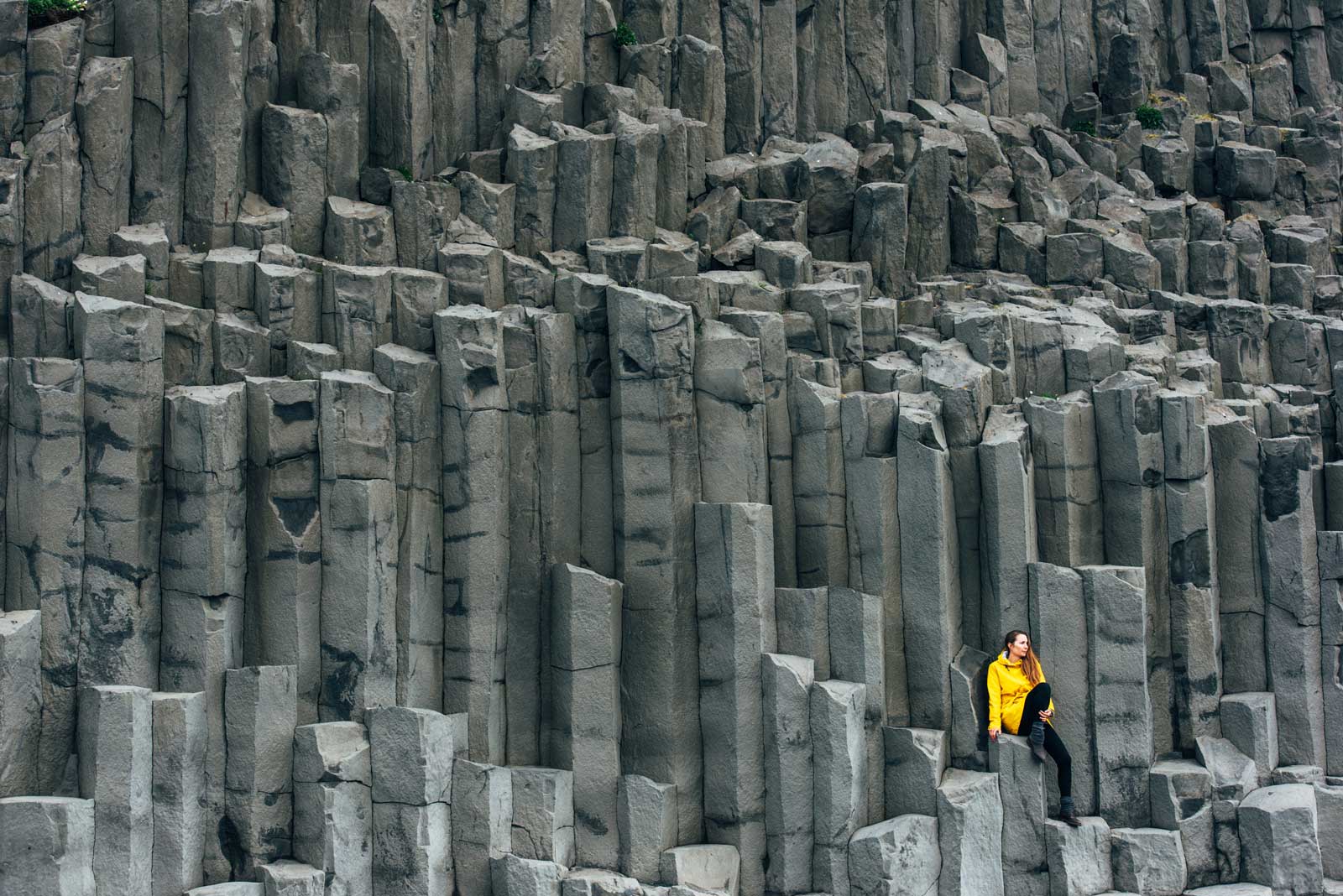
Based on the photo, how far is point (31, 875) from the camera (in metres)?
20.6

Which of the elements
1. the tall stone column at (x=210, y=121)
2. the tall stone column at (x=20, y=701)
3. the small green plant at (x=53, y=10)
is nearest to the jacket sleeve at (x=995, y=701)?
the tall stone column at (x=210, y=121)

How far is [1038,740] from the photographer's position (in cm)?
2342

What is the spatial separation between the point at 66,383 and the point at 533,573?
5906 mm

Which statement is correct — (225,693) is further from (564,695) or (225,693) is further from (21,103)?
(21,103)

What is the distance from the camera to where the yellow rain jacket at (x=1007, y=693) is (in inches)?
931

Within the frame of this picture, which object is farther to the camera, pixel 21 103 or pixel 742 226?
pixel 742 226

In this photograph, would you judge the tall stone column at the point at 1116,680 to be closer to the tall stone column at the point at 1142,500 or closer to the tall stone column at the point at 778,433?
the tall stone column at the point at 1142,500

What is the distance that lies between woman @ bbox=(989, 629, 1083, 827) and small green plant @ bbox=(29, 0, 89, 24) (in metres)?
13.8

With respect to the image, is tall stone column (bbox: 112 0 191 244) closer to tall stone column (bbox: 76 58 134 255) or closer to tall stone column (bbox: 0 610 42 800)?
tall stone column (bbox: 76 58 134 255)

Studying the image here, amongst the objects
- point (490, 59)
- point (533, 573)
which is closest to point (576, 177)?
point (490, 59)

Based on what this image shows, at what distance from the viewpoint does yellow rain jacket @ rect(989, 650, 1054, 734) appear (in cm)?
2366

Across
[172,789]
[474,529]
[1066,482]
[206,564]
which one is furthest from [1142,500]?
[172,789]

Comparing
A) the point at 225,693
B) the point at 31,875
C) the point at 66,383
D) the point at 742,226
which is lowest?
the point at 31,875

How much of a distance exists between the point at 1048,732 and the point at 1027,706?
0.40 metres
